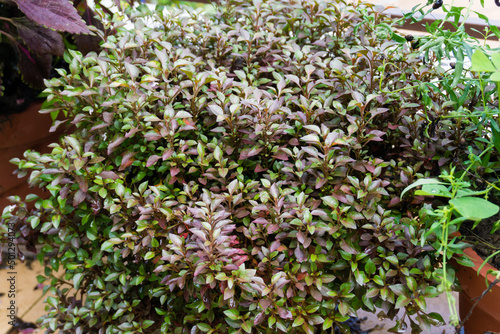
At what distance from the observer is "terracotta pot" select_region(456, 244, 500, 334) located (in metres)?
1.00

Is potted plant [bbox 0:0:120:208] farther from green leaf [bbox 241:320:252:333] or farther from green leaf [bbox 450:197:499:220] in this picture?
green leaf [bbox 450:197:499:220]

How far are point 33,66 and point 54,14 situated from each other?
0.37 m

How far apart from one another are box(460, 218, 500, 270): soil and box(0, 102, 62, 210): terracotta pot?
1.77m

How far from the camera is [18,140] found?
5.52 feet

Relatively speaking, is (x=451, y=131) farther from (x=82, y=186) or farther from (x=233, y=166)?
(x=82, y=186)

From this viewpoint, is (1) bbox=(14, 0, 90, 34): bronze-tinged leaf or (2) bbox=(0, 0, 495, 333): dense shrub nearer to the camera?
(2) bbox=(0, 0, 495, 333): dense shrub

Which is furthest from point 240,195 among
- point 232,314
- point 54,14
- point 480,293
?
point 54,14

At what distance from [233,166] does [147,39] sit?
2.01 ft

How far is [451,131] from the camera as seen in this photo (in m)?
1.12

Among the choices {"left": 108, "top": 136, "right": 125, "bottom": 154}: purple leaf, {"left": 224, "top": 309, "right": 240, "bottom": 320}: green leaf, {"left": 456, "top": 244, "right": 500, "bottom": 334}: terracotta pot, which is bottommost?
{"left": 456, "top": 244, "right": 500, "bottom": 334}: terracotta pot

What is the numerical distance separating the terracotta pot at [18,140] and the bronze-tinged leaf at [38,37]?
0.36m

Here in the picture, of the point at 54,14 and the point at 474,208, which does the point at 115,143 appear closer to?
the point at 54,14

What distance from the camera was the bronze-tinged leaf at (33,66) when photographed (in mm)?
1557

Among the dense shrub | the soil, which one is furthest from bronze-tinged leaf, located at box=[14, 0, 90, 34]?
the soil
